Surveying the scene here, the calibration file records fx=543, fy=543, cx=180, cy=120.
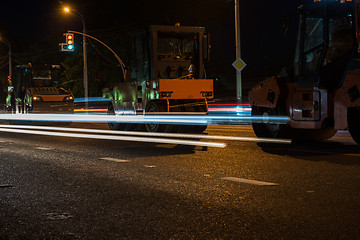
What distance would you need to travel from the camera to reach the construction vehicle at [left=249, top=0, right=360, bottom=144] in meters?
10.4

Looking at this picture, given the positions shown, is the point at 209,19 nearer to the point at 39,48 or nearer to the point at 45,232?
the point at 39,48

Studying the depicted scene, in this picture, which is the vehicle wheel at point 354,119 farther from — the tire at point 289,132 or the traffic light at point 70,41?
the traffic light at point 70,41

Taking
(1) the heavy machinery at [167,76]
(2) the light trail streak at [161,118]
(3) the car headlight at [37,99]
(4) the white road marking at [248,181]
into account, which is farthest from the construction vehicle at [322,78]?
(3) the car headlight at [37,99]

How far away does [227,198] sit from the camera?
20.4ft

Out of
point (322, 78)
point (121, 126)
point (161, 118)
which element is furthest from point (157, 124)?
point (322, 78)

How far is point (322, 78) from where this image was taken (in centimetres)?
1133

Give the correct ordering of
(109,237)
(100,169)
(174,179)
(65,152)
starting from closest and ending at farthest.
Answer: (109,237), (174,179), (100,169), (65,152)

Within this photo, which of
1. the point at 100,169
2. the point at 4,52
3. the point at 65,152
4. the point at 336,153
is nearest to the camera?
the point at 100,169

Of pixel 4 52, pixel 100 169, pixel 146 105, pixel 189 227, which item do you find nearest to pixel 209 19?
pixel 146 105

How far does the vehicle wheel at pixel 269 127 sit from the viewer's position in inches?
507

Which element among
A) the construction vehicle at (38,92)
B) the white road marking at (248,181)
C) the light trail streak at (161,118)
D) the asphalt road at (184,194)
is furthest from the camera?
the construction vehicle at (38,92)

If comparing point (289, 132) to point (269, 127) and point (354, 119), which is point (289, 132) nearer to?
point (269, 127)

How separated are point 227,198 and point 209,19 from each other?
4352 cm

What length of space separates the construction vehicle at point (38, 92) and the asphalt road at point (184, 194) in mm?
15918
